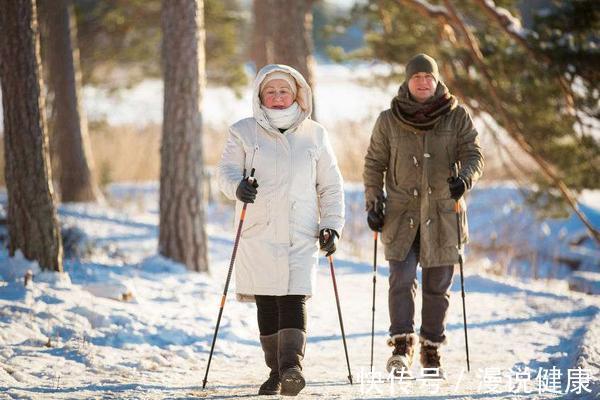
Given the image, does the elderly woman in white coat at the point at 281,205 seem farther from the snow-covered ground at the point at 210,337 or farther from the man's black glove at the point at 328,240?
the snow-covered ground at the point at 210,337

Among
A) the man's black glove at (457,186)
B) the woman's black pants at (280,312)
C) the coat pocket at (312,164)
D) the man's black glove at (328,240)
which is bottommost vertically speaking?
the woman's black pants at (280,312)

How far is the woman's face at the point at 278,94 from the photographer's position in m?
4.85

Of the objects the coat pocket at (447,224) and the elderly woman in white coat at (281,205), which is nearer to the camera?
the elderly woman in white coat at (281,205)

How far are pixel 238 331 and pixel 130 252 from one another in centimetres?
357

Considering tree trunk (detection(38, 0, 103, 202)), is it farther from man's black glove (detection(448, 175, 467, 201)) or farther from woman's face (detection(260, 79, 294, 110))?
man's black glove (detection(448, 175, 467, 201))

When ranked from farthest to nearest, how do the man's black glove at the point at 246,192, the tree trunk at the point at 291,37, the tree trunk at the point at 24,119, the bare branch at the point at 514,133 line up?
the tree trunk at the point at 291,37
the bare branch at the point at 514,133
the tree trunk at the point at 24,119
the man's black glove at the point at 246,192

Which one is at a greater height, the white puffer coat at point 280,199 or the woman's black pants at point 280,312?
the white puffer coat at point 280,199

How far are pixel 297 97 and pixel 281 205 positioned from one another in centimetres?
65

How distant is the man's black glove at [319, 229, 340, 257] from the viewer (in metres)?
4.73

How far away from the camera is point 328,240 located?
475 centimetres

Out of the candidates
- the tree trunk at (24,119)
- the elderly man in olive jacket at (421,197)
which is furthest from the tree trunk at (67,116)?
the elderly man in olive jacket at (421,197)

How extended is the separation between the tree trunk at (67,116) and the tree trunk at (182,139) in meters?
5.70

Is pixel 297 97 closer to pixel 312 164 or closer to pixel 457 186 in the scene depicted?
pixel 312 164

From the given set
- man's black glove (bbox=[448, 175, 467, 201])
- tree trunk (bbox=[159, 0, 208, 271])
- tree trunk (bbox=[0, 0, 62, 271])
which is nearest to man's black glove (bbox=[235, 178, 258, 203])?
man's black glove (bbox=[448, 175, 467, 201])
